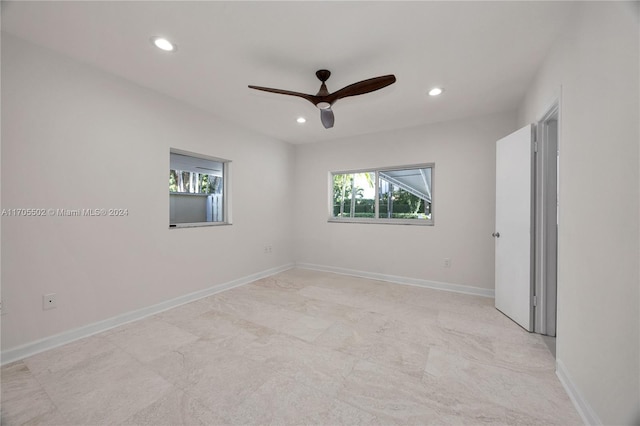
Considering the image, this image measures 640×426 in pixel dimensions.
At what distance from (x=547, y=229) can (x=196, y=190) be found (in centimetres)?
401

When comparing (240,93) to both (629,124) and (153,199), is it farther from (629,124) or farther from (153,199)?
(629,124)

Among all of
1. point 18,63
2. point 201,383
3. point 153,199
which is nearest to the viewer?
point 201,383

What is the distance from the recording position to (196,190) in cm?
352

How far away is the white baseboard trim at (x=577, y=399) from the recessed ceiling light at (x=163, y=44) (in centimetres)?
348

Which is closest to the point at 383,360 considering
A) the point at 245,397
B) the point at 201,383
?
the point at 245,397

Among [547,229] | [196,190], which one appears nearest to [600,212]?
[547,229]

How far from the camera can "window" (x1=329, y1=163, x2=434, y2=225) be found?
3.93 metres

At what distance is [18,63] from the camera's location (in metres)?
1.89

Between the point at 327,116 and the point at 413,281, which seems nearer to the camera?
the point at 327,116

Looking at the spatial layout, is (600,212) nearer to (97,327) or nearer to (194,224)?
(194,224)

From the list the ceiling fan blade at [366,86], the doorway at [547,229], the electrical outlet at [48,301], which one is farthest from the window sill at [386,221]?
the electrical outlet at [48,301]

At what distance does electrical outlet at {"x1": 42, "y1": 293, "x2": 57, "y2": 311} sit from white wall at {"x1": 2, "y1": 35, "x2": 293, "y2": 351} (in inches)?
1.1

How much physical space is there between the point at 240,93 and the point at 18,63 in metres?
1.65

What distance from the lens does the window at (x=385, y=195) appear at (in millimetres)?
3930
